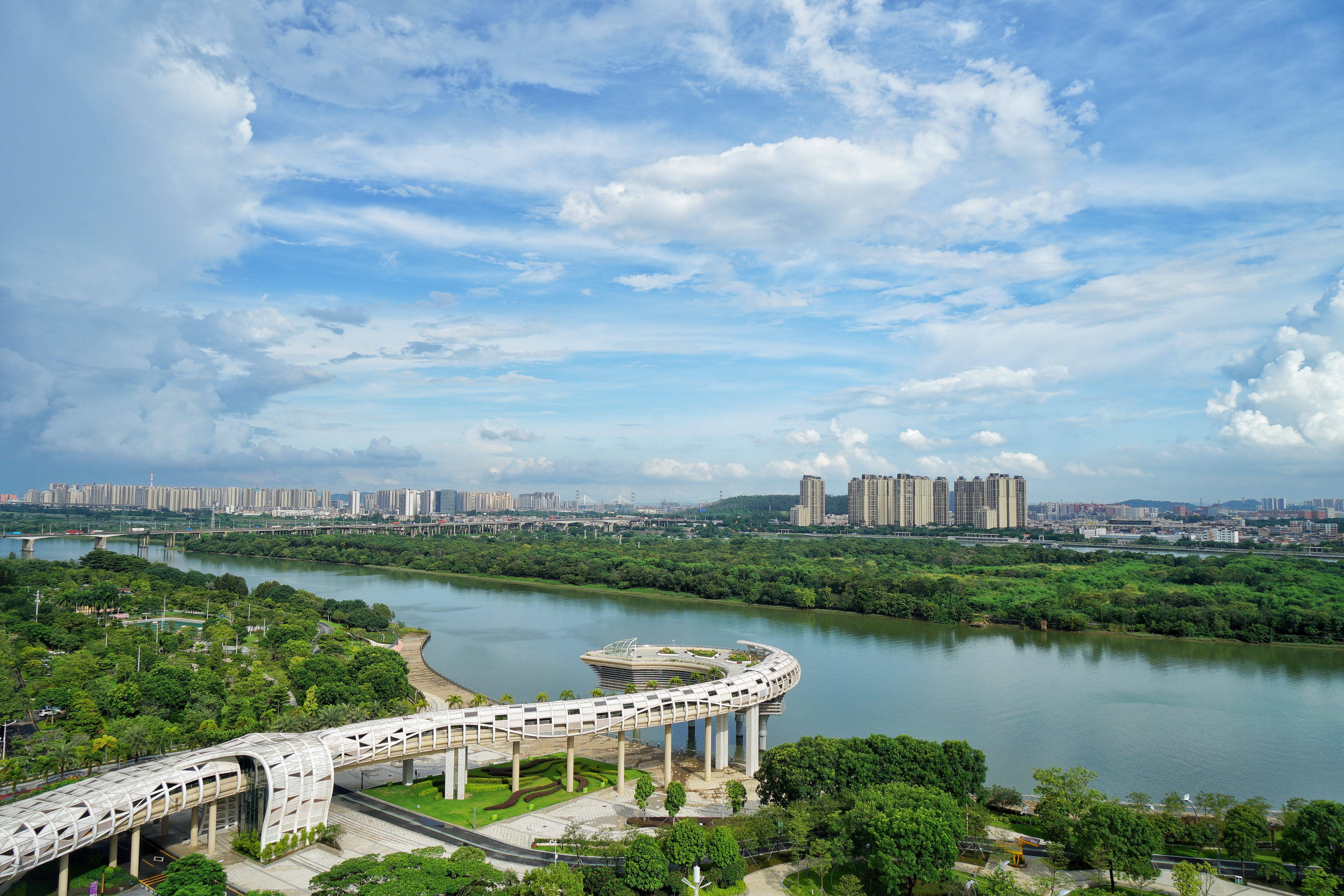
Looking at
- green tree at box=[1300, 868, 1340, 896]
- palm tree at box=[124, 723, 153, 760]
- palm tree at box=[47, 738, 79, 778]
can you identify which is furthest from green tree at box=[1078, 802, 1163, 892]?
palm tree at box=[47, 738, 79, 778]

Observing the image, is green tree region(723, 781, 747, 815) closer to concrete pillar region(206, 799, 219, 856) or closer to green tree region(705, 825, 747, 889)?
green tree region(705, 825, 747, 889)

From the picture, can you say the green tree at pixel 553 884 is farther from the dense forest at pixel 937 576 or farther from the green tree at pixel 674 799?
the dense forest at pixel 937 576

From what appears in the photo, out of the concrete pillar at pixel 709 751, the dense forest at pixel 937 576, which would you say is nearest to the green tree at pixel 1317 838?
the concrete pillar at pixel 709 751

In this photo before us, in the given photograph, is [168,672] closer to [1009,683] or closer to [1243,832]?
[1243,832]

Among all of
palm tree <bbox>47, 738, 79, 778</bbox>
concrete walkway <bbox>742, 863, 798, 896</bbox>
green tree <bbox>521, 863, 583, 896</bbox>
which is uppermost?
green tree <bbox>521, 863, 583, 896</bbox>

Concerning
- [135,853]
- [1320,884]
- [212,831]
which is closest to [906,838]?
[1320,884]
